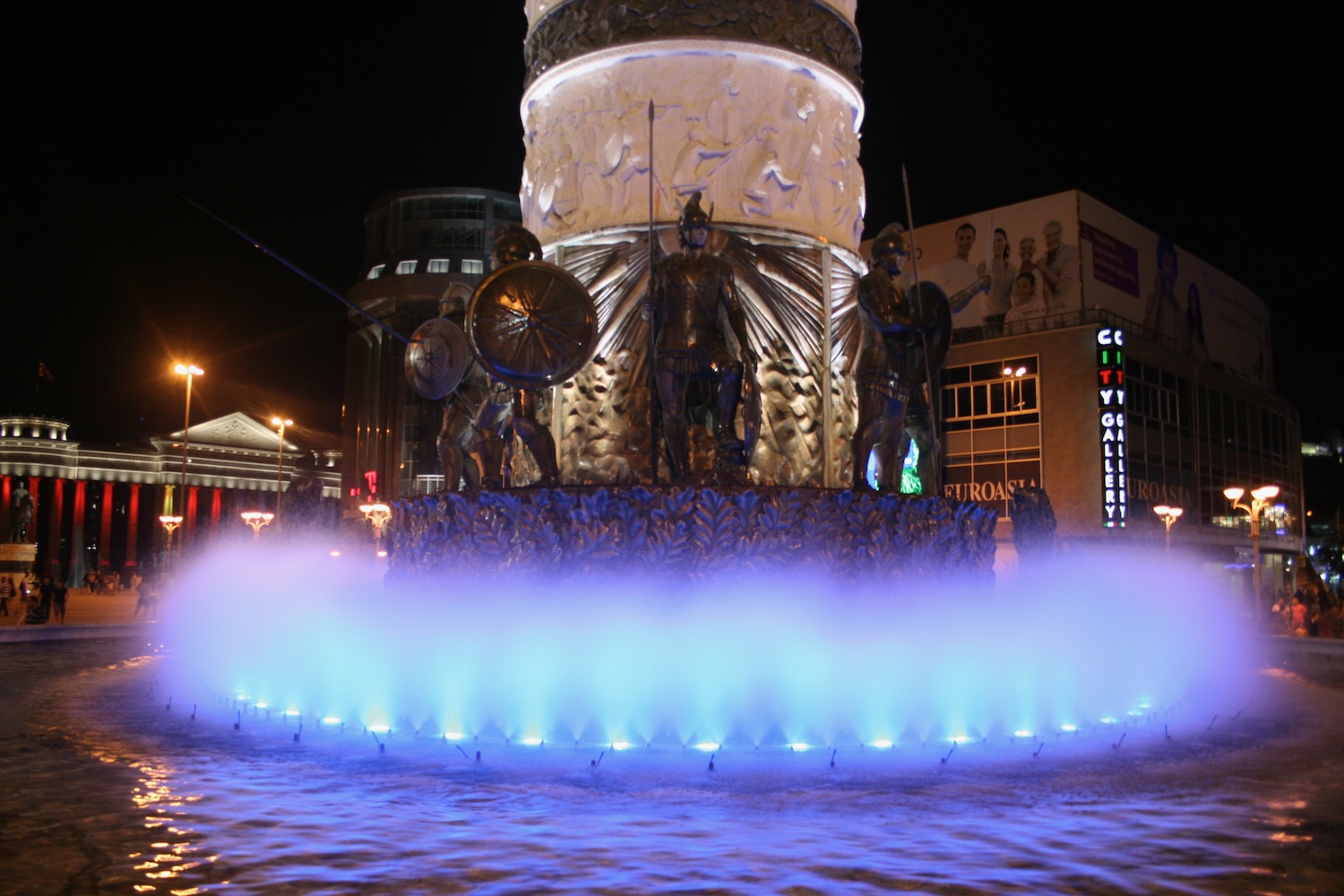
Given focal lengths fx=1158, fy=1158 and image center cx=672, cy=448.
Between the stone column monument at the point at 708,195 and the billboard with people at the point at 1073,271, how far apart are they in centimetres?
3654

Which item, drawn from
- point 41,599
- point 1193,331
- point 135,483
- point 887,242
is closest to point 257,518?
point 41,599

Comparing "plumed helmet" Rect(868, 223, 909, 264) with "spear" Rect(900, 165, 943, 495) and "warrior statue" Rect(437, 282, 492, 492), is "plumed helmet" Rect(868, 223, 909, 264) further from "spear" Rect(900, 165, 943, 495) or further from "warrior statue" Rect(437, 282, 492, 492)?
"warrior statue" Rect(437, 282, 492, 492)

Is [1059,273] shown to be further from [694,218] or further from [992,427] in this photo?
[694,218]

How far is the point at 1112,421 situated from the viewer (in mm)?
45312

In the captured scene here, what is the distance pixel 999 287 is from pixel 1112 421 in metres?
9.50

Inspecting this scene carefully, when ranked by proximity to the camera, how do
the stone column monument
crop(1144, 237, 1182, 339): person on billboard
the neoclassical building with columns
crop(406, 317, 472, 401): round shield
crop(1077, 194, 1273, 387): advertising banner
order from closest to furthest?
the stone column monument → crop(406, 317, 472, 401): round shield → crop(1077, 194, 1273, 387): advertising banner → crop(1144, 237, 1182, 339): person on billboard → the neoclassical building with columns

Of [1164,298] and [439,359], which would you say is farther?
[1164,298]

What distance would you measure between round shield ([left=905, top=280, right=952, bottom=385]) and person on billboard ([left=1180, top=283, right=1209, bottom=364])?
47.2 meters

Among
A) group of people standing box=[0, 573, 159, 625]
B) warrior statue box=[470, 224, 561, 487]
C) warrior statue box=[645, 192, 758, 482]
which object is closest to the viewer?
warrior statue box=[645, 192, 758, 482]

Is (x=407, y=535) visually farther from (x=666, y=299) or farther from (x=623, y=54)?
(x=623, y=54)

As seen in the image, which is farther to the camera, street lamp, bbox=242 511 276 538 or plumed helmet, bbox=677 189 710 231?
street lamp, bbox=242 511 276 538

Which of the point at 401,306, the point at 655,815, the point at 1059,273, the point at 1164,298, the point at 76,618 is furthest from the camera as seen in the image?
the point at 401,306

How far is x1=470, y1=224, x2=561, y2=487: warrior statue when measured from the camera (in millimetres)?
12078

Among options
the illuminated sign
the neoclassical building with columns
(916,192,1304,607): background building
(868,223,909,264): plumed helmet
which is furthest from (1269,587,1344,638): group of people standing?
the neoclassical building with columns
